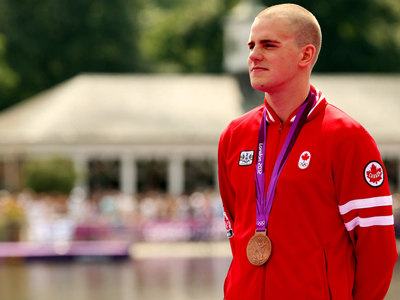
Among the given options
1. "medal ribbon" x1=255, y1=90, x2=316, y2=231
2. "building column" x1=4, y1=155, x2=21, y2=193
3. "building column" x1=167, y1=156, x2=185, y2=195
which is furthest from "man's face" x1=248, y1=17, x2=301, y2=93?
"building column" x1=4, y1=155, x2=21, y2=193

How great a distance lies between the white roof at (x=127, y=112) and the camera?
31141 millimetres

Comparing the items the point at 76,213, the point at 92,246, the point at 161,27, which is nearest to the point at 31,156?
the point at 76,213

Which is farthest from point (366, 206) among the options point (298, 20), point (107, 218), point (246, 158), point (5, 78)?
point (5, 78)

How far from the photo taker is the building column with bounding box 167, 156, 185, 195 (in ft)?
103

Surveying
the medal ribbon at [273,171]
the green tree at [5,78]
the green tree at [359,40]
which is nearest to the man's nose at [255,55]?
the medal ribbon at [273,171]

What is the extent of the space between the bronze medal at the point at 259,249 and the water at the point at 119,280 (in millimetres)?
9420

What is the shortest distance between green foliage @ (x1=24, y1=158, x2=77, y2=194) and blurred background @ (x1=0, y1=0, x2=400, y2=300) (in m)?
0.05

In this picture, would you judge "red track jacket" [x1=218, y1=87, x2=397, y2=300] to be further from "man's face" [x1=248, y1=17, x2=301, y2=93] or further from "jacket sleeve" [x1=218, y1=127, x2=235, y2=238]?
"jacket sleeve" [x1=218, y1=127, x2=235, y2=238]

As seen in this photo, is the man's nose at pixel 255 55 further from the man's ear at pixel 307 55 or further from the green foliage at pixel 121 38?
the green foliage at pixel 121 38

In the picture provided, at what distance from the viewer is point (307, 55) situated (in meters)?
2.76

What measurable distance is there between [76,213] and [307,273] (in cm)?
1986

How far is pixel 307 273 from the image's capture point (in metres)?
2.59

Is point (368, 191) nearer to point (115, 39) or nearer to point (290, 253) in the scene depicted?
point (290, 253)

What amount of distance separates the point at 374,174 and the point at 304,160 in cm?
26
